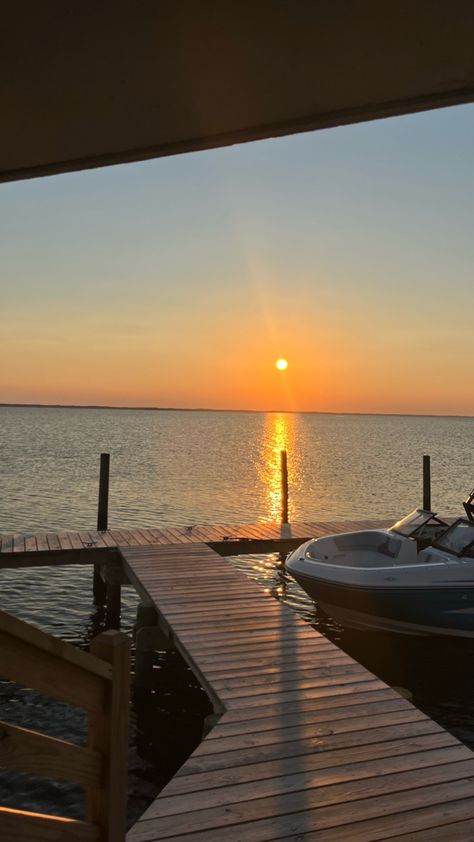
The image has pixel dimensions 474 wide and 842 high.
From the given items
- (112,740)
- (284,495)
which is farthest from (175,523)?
(112,740)

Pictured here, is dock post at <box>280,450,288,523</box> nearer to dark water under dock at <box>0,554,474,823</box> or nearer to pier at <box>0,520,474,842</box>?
dark water under dock at <box>0,554,474,823</box>

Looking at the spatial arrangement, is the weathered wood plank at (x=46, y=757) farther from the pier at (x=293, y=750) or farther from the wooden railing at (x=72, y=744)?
the pier at (x=293, y=750)

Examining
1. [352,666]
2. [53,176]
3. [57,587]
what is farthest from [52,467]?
[53,176]

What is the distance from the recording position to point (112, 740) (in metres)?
2.30

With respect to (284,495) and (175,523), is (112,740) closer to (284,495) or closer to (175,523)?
(284,495)

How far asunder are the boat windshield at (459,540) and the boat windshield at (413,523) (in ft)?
2.30

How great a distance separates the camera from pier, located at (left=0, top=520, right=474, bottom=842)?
14.0 ft

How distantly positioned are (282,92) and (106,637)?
188 cm

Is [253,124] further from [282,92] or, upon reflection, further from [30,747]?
[30,747]

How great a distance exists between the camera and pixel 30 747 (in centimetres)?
205

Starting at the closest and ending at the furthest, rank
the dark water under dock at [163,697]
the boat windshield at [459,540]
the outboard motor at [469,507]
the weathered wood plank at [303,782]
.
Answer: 1. the weathered wood plank at [303,782]
2. the dark water under dock at [163,697]
3. the boat windshield at [459,540]
4. the outboard motor at [469,507]

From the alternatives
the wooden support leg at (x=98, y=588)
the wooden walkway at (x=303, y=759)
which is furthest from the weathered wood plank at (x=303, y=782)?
the wooden support leg at (x=98, y=588)

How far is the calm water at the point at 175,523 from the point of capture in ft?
29.1

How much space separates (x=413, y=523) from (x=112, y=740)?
10519mm
